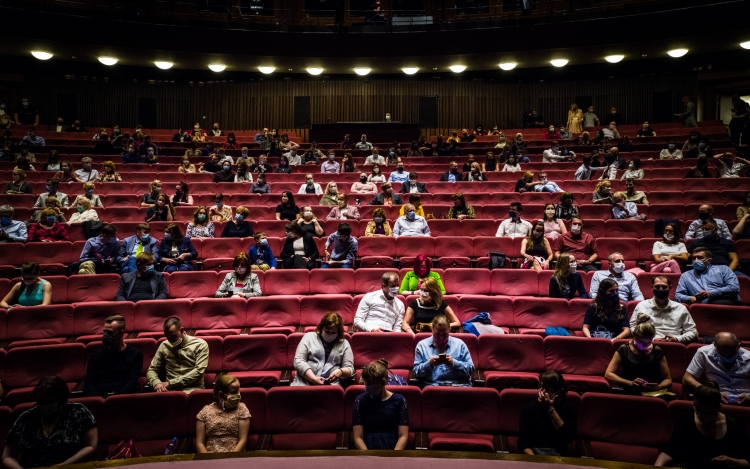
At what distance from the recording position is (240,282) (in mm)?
5074

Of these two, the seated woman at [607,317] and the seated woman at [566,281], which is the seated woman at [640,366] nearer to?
the seated woman at [607,317]

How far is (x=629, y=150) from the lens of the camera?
32.7ft

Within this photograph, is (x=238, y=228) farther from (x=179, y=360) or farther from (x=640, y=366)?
(x=640, y=366)

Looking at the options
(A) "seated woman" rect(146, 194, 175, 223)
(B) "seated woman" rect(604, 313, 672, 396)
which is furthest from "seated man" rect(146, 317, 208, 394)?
(A) "seated woman" rect(146, 194, 175, 223)

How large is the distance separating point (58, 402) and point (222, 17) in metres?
11.7

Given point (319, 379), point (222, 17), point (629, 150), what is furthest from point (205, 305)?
point (222, 17)

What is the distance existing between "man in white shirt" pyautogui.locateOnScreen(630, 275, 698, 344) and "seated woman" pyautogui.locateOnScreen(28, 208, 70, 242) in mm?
5748

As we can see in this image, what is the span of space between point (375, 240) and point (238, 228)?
5.24 feet

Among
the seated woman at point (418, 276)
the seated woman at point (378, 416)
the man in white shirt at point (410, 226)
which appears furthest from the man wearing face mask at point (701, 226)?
the seated woman at point (378, 416)

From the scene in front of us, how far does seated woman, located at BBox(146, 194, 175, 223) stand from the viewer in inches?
271

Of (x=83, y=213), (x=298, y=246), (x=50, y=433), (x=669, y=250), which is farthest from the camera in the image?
(x=83, y=213)

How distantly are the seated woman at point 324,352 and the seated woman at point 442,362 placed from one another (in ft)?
1.53

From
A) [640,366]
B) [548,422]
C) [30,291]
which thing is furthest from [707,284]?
[30,291]

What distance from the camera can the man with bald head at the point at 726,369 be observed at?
11.2ft
